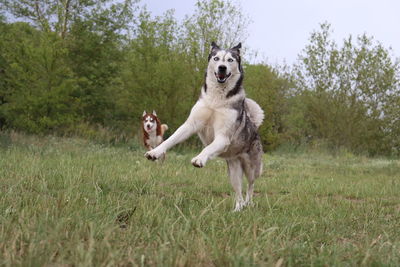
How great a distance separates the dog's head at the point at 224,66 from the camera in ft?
14.7

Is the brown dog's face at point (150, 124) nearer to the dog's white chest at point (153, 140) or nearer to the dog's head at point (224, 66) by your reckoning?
the dog's white chest at point (153, 140)

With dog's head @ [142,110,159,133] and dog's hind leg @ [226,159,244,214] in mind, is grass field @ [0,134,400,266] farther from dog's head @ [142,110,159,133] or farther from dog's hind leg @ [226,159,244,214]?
dog's head @ [142,110,159,133]

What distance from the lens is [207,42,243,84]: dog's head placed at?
14.7ft

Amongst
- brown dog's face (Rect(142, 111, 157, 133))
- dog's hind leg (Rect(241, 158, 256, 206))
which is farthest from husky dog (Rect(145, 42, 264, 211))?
brown dog's face (Rect(142, 111, 157, 133))

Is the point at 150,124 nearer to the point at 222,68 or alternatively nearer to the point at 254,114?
the point at 254,114

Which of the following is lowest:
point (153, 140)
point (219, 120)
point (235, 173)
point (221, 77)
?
point (153, 140)

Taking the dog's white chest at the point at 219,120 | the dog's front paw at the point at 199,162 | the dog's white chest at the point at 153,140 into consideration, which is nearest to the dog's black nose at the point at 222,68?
the dog's white chest at the point at 219,120

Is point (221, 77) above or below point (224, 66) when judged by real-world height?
below

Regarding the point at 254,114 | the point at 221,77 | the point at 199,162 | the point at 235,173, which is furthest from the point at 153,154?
the point at 254,114

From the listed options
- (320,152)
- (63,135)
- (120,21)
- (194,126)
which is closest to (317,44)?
(320,152)

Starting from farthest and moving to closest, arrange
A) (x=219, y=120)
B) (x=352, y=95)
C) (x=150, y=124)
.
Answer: (x=352, y=95)
(x=150, y=124)
(x=219, y=120)

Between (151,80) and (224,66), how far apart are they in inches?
545

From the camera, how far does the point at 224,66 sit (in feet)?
14.7

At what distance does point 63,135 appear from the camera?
1709 cm
